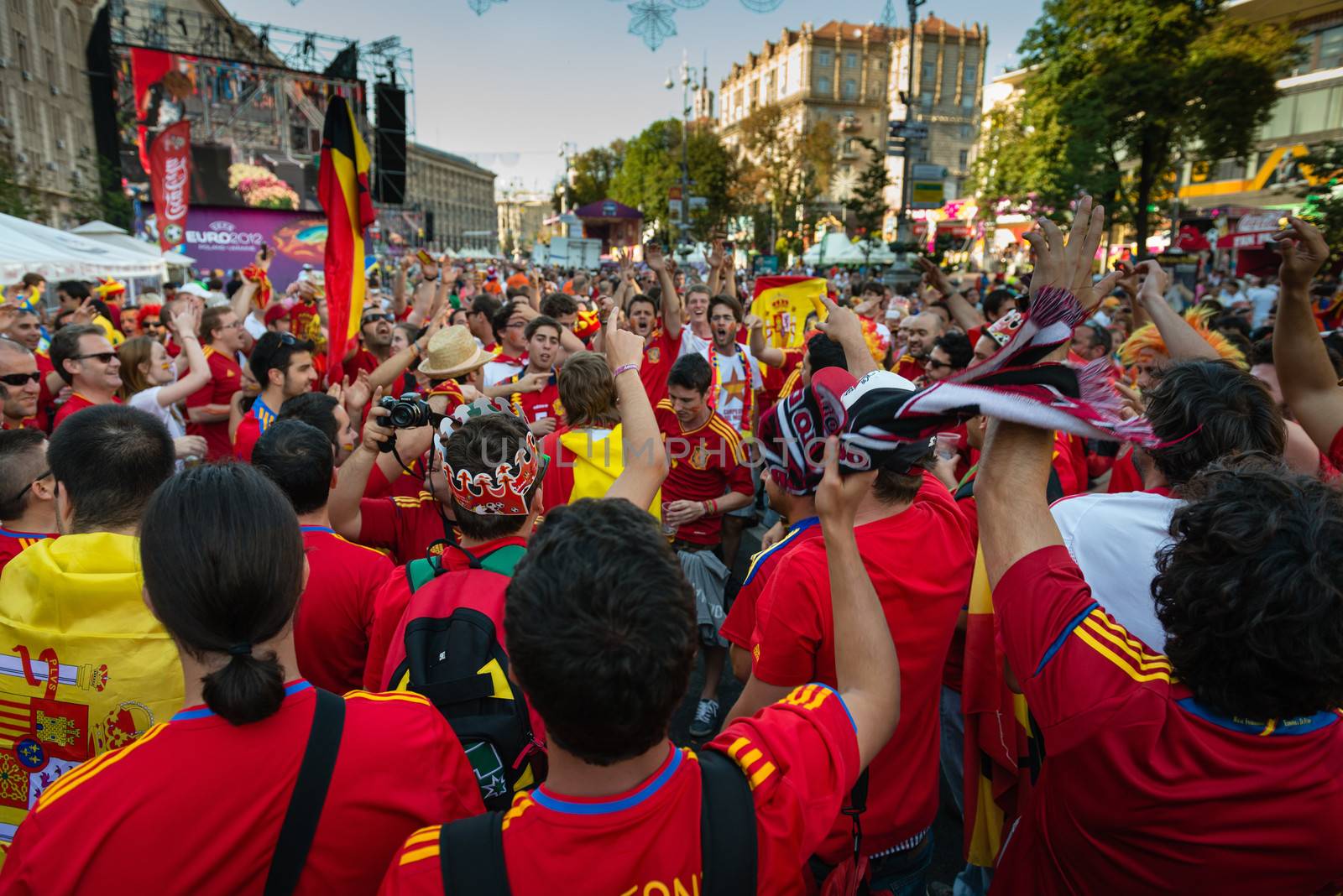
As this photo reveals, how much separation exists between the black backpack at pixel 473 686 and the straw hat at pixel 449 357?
11.2 ft

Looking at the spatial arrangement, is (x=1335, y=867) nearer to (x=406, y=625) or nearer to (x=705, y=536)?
(x=406, y=625)

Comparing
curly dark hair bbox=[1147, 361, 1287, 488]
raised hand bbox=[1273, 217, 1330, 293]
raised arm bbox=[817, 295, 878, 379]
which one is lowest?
curly dark hair bbox=[1147, 361, 1287, 488]

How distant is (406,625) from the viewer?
199 cm

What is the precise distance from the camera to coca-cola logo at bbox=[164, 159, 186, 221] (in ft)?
64.2

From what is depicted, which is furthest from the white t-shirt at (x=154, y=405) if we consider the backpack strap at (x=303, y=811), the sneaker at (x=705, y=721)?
the backpack strap at (x=303, y=811)

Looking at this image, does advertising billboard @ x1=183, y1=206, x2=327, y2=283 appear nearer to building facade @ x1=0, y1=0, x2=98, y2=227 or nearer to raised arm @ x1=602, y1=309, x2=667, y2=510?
building facade @ x1=0, y1=0, x2=98, y2=227

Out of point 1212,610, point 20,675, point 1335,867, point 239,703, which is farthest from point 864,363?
point 20,675

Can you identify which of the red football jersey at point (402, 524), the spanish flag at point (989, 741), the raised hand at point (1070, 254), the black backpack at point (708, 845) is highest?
the raised hand at point (1070, 254)

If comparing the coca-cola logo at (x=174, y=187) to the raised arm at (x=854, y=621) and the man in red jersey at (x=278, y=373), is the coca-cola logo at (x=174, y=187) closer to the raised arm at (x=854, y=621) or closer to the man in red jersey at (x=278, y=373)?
the man in red jersey at (x=278, y=373)

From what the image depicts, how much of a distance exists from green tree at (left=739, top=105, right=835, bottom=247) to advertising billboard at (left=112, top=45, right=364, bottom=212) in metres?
24.3

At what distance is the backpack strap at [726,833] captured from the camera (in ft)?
4.05

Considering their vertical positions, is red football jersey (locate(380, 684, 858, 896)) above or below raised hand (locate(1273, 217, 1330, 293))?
below

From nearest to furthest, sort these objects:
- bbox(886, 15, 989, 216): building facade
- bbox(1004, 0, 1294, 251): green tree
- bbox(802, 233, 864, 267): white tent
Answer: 1. bbox(1004, 0, 1294, 251): green tree
2. bbox(802, 233, 864, 267): white tent
3. bbox(886, 15, 989, 216): building facade

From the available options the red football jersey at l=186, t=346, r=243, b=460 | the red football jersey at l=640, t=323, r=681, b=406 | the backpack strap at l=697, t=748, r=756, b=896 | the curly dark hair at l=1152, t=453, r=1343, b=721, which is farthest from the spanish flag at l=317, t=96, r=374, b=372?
the curly dark hair at l=1152, t=453, r=1343, b=721
